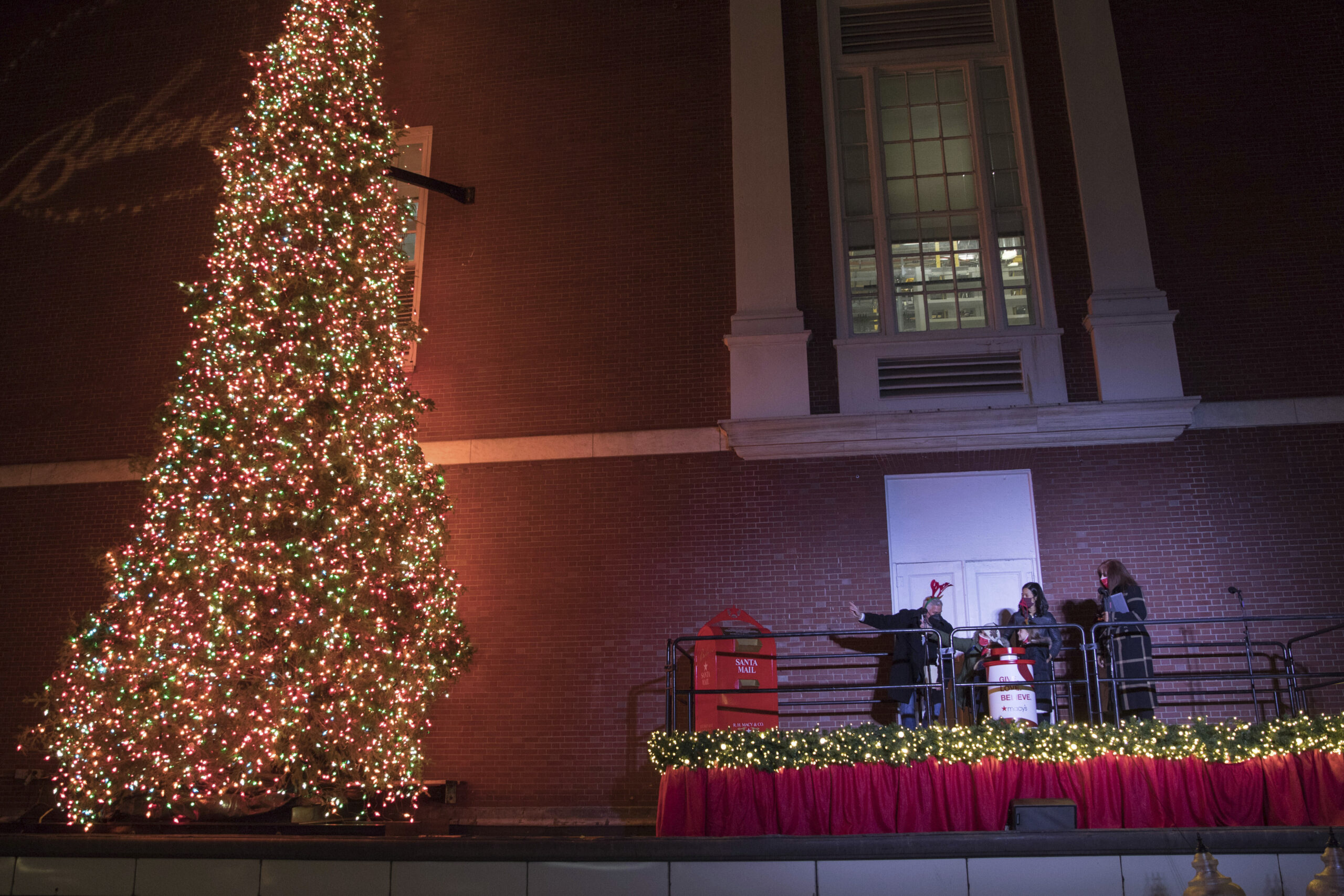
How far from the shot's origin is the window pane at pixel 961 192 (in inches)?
469

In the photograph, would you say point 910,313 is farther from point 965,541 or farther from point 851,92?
point 851,92

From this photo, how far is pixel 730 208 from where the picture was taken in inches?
471

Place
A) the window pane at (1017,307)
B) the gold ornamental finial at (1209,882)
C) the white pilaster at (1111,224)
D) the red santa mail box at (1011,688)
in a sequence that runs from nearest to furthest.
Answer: the gold ornamental finial at (1209,882), the red santa mail box at (1011,688), the white pilaster at (1111,224), the window pane at (1017,307)

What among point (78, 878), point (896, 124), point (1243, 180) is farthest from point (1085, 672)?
point (78, 878)

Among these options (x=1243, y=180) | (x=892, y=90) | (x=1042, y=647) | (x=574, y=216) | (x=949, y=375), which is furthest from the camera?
(x=892, y=90)

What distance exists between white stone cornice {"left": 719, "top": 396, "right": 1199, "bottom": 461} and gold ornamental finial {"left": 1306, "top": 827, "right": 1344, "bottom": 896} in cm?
617

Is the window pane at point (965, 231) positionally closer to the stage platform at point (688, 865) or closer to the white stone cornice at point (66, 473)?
the stage platform at point (688, 865)

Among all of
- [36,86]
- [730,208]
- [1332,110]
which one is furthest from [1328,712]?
[36,86]

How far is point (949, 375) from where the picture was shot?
11133 millimetres

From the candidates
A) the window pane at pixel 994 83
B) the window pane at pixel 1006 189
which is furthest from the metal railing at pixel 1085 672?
the window pane at pixel 994 83

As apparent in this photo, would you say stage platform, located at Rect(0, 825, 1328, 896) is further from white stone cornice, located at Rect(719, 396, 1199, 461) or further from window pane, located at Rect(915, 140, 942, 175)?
window pane, located at Rect(915, 140, 942, 175)

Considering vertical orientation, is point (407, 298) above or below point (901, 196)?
below

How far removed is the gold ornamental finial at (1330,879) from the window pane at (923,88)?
9819 millimetres

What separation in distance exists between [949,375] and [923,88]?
3.93 metres
